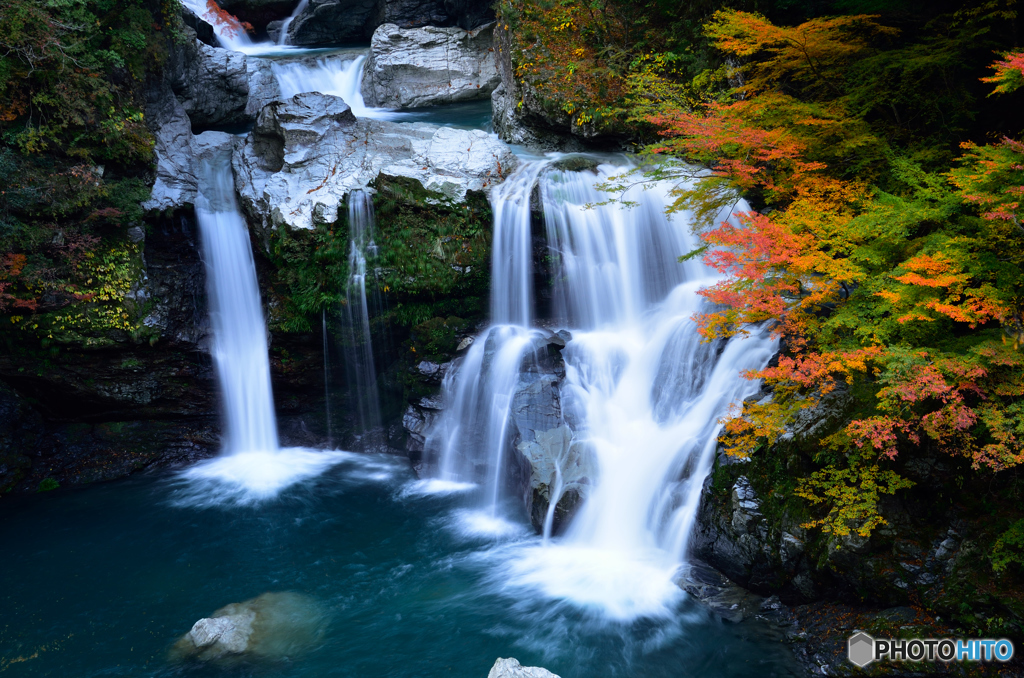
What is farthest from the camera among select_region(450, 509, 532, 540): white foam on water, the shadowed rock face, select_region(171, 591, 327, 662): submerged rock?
the shadowed rock face

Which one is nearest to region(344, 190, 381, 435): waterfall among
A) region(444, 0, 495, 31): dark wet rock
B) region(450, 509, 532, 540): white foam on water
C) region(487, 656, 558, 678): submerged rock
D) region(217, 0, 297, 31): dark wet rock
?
region(450, 509, 532, 540): white foam on water

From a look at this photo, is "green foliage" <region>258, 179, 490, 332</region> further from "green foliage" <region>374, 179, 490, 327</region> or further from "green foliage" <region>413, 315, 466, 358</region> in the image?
"green foliage" <region>413, 315, 466, 358</region>

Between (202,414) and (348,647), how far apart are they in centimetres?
683

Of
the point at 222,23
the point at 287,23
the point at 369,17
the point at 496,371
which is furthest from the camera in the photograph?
the point at 287,23

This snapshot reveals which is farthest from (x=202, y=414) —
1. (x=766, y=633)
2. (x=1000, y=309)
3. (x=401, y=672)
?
(x=1000, y=309)

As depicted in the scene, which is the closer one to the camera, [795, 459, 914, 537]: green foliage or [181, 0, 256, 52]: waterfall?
[795, 459, 914, 537]: green foliage

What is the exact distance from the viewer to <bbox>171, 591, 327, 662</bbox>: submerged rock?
6434 mm

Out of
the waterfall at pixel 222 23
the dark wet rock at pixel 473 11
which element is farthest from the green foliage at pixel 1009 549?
the waterfall at pixel 222 23

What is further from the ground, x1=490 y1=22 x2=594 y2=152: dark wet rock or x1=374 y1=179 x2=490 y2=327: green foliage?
x1=490 y1=22 x2=594 y2=152: dark wet rock

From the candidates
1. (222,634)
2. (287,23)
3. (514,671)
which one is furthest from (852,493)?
(287,23)

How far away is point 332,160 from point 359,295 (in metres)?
3.11

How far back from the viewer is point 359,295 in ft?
36.4

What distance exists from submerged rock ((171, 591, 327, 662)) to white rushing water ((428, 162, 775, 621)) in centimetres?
244

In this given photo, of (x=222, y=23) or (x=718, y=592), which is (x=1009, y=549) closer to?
(x=718, y=592)
